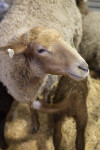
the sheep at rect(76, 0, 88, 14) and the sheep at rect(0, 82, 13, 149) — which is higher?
the sheep at rect(76, 0, 88, 14)

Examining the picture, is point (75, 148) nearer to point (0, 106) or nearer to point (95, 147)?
point (95, 147)

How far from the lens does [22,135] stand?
2.58 meters

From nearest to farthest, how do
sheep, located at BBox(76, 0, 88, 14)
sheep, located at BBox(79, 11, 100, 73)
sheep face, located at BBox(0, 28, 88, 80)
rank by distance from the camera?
sheep face, located at BBox(0, 28, 88, 80)
sheep, located at BBox(79, 11, 100, 73)
sheep, located at BBox(76, 0, 88, 14)

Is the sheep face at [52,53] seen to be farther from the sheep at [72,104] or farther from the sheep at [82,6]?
the sheep at [82,6]

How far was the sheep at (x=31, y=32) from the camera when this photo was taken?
1667mm

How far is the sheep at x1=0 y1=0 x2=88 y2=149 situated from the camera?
167 centimetres

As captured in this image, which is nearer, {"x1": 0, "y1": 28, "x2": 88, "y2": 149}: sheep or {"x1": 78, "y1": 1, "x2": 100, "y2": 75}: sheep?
{"x1": 0, "y1": 28, "x2": 88, "y2": 149}: sheep

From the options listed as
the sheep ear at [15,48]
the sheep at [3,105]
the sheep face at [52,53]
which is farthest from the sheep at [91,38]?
the sheep ear at [15,48]

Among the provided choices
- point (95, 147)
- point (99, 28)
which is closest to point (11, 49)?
point (95, 147)

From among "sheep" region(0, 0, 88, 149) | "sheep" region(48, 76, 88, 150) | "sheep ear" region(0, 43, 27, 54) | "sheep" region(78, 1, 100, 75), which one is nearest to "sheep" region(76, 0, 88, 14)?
"sheep" region(78, 1, 100, 75)

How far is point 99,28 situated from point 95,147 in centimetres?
187

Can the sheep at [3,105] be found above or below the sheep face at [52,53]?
below

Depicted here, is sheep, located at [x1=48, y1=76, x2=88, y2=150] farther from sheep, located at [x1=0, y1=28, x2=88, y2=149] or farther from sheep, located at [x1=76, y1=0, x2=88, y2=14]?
sheep, located at [x1=76, y1=0, x2=88, y2=14]

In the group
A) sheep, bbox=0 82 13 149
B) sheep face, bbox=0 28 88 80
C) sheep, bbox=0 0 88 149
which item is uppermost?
sheep face, bbox=0 28 88 80
